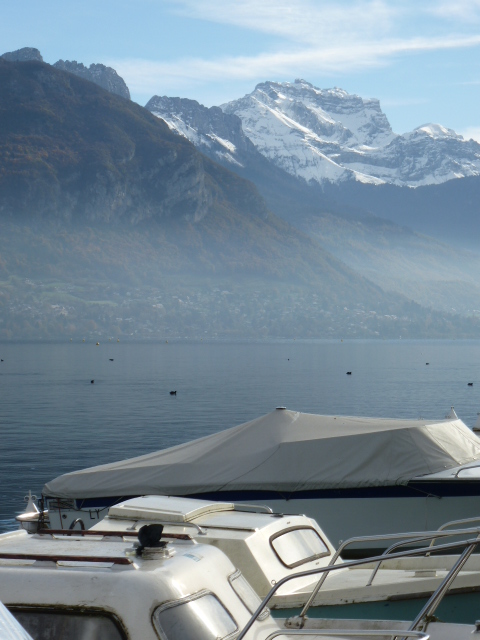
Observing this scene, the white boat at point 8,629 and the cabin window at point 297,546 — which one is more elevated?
the cabin window at point 297,546

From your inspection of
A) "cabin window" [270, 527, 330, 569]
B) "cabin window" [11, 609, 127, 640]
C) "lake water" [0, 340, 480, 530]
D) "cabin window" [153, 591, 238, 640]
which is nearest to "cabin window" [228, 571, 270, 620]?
"cabin window" [153, 591, 238, 640]

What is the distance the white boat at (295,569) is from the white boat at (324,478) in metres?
4.58

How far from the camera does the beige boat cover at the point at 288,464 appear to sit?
57.3 ft

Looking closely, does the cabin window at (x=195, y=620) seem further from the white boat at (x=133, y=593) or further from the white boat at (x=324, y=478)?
the white boat at (x=324, y=478)

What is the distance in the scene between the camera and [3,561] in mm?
7164

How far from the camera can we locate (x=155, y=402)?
245 ft

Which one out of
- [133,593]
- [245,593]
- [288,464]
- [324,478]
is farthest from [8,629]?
[288,464]

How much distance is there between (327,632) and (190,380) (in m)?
99.2

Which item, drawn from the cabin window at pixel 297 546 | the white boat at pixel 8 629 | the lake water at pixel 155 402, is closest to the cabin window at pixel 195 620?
the white boat at pixel 8 629

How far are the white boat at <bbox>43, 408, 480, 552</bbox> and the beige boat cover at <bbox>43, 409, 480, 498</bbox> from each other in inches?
0.8

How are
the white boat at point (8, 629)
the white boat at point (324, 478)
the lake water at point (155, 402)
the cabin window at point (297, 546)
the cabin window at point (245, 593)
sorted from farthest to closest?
the lake water at point (155, 402), the white boat at point (324, 478), the cabin window at point (297, 546), the cabin window at point (245, 593), the white boat at point (8, 629)

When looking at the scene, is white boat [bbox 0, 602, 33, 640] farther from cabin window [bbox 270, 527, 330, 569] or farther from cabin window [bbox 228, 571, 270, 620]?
cabin window [bbox 270, 527, 330, 569]

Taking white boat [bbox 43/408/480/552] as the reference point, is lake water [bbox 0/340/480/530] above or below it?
above

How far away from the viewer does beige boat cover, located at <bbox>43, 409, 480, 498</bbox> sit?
57.3 ft
